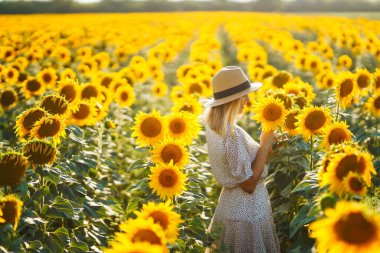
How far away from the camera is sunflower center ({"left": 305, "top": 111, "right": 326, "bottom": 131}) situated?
12.5 feet

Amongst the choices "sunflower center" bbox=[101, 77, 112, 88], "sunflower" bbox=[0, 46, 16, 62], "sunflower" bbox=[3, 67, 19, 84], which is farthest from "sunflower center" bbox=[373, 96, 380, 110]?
"sunflower" bbox=[0, 46, 16, 62]

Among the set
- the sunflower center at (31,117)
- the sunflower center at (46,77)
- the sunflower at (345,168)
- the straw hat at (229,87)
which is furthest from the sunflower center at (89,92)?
the sunflower at (345,168)

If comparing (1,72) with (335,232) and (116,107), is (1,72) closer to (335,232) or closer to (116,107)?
(116,107)

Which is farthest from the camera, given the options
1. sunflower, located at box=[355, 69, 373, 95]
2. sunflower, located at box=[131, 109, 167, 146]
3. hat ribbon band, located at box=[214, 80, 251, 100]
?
sunflower, located at box=[355, 69, 373, 95]

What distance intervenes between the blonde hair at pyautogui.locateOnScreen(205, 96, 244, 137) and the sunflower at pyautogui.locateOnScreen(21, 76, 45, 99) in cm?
330

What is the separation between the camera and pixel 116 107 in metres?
7.95

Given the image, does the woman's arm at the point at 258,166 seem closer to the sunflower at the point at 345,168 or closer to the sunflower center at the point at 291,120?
the sunflower center at the point at 291,120

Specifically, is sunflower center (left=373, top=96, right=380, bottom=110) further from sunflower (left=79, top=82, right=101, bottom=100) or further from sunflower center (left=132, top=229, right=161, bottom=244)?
sunflower center (left=132, top=229, right=161, bottom=244)

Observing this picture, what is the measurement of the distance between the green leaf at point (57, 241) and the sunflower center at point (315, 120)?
1.89m

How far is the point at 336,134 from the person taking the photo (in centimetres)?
356

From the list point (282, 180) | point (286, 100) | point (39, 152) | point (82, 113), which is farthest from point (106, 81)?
point (39, 152)

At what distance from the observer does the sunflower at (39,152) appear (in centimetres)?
343

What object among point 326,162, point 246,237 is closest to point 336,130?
point 326,162

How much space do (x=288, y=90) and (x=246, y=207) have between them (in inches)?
66.3
